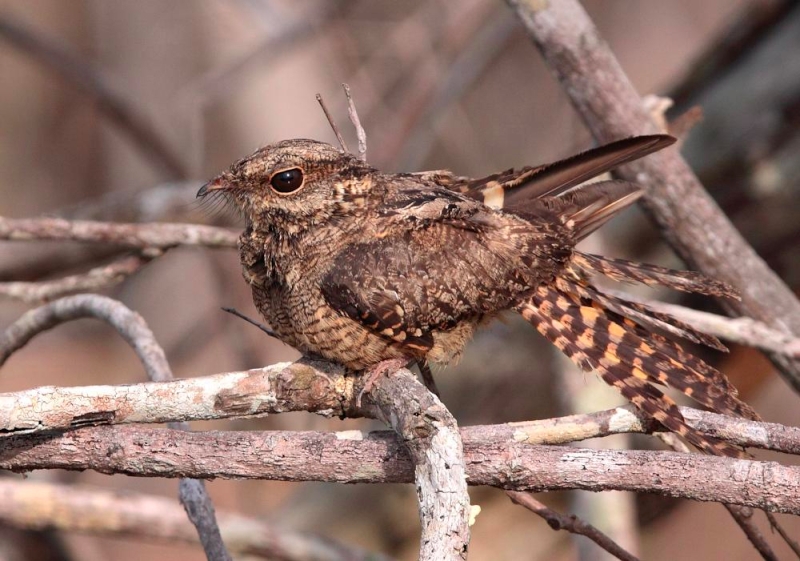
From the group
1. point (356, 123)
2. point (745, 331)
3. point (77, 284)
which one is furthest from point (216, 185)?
point (745, 331)

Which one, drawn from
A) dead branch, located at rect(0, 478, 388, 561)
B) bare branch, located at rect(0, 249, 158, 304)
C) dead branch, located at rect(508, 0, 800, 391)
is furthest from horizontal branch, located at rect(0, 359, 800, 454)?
dead branch, located at rect(0, 478, 388, 561)

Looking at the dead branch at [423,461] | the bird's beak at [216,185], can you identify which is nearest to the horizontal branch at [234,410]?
the dead branch at [423,461]

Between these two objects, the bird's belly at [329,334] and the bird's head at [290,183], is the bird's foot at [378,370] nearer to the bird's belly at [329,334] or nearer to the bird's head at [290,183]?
the bird's belly at [329,334]

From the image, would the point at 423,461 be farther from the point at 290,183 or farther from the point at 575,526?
the point at 290,183

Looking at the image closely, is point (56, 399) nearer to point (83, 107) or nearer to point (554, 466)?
point (554, 466)

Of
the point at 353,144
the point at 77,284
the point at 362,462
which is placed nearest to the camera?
the point at 362,462

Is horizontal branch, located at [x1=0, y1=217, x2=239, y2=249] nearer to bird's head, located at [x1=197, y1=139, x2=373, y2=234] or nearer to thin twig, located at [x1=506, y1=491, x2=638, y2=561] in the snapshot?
bird's head, located at [x1=197, y1=139, x2=373, y2=234]
